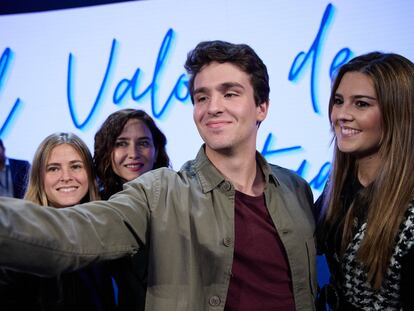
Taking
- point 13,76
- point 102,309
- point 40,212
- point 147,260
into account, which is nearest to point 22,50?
point 13,76

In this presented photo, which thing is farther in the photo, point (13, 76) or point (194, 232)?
point (13, 76)

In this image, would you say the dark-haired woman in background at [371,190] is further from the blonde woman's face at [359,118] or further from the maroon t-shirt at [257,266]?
the maroon t-shirt at [257,266]

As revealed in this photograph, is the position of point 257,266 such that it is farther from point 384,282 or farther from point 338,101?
point 338,101

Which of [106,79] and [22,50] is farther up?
[22,50]

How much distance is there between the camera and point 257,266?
1.42 meters

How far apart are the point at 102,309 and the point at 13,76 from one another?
221 centimetres

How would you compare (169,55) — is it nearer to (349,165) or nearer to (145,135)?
(145,135)

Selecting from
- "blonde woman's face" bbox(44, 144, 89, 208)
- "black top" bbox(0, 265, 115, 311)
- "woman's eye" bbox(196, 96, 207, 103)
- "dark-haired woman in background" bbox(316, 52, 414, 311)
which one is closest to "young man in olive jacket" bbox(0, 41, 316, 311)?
"woman's eye" bbox(196, 96, 207, 103)

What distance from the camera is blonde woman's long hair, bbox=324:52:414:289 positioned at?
145 cm

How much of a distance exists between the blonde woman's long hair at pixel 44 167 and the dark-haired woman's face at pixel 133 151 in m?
0.23

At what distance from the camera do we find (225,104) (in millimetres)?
1563

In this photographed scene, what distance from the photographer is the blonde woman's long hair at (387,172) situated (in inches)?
57.0

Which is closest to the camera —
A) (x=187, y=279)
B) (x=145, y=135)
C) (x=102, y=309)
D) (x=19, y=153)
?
(x=187, y=279)

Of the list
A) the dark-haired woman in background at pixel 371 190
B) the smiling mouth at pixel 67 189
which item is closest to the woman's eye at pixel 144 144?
the smiling mouth at pixel 67 189
